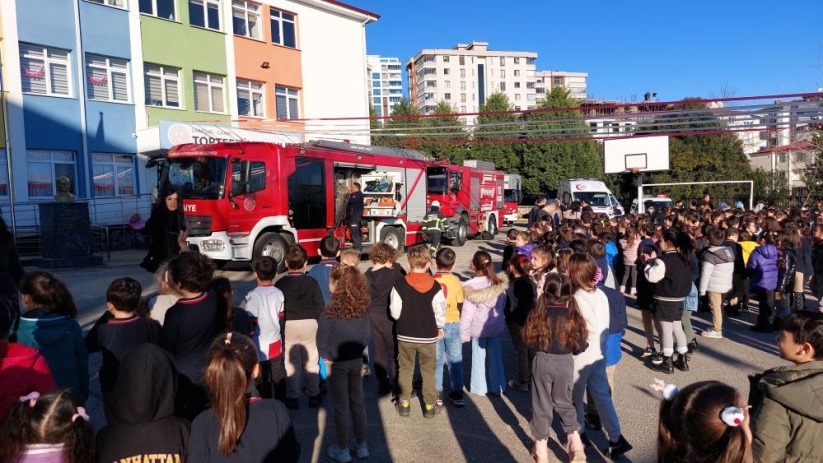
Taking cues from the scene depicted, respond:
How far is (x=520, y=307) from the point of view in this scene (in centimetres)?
592

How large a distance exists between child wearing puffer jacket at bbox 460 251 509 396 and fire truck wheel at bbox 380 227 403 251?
11516 mm

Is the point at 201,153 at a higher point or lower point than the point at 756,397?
higher

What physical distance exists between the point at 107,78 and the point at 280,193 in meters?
11.5

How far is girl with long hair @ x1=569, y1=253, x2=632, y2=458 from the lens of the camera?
14.9 feet

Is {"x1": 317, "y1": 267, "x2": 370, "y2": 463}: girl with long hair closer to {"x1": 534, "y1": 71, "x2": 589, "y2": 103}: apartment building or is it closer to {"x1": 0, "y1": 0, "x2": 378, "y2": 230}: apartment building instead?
{"x1": 0, "y1": 0, "x2": 378, "y2": 230}: apartment building

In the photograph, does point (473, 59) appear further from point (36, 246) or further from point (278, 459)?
point (278, 459)

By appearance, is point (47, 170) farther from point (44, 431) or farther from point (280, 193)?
point (44, 431)

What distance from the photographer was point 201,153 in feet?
43.6

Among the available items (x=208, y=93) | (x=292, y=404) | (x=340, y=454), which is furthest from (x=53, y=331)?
(x=208, y=93)

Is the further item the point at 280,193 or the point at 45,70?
the point at 45,70

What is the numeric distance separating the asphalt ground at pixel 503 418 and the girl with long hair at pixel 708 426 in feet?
8.71

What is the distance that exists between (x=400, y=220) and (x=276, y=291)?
12.9m

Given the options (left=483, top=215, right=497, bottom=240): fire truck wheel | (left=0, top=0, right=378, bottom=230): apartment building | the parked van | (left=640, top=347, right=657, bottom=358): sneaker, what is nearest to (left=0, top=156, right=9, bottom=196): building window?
(left=0, top=0, right=378, bottom=230): apartment building

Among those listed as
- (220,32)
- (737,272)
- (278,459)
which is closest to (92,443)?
(278,459)
